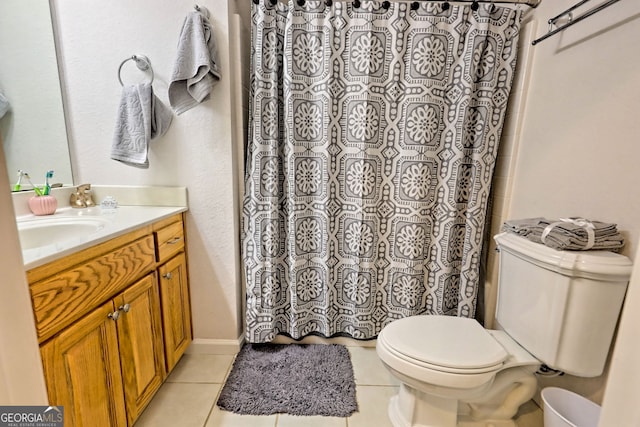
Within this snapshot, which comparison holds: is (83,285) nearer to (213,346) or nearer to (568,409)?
(213,346)

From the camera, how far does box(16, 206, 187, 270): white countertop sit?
74 cm

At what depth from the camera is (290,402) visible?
131cm

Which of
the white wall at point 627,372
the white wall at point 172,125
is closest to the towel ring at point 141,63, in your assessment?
the white wall at point 172,125

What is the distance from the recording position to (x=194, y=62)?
1.28 metres

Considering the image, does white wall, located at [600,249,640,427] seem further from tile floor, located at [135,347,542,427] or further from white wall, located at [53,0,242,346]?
white wall, located at [53,0,242,346]

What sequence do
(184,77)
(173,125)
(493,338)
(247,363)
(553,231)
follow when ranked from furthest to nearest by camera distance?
(247,363) → (173,125) → (184,77) → (493,338) → (553,231)

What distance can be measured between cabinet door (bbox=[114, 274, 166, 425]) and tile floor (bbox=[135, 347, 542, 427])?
0.44 ft

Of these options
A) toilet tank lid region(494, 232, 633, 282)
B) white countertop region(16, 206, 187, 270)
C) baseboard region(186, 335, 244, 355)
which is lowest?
baseboard region(186, 335, 244, 355)

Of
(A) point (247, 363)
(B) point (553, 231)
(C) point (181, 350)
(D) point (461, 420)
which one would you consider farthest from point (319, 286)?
(B) point (553, 231)

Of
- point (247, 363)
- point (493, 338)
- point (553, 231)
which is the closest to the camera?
point (553, 231)

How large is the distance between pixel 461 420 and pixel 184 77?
75.7 inches

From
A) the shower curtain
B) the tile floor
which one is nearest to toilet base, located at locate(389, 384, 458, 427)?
the tile floor

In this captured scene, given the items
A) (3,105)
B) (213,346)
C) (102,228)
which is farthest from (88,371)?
(3,105)

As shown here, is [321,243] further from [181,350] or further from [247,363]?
[181,350]
